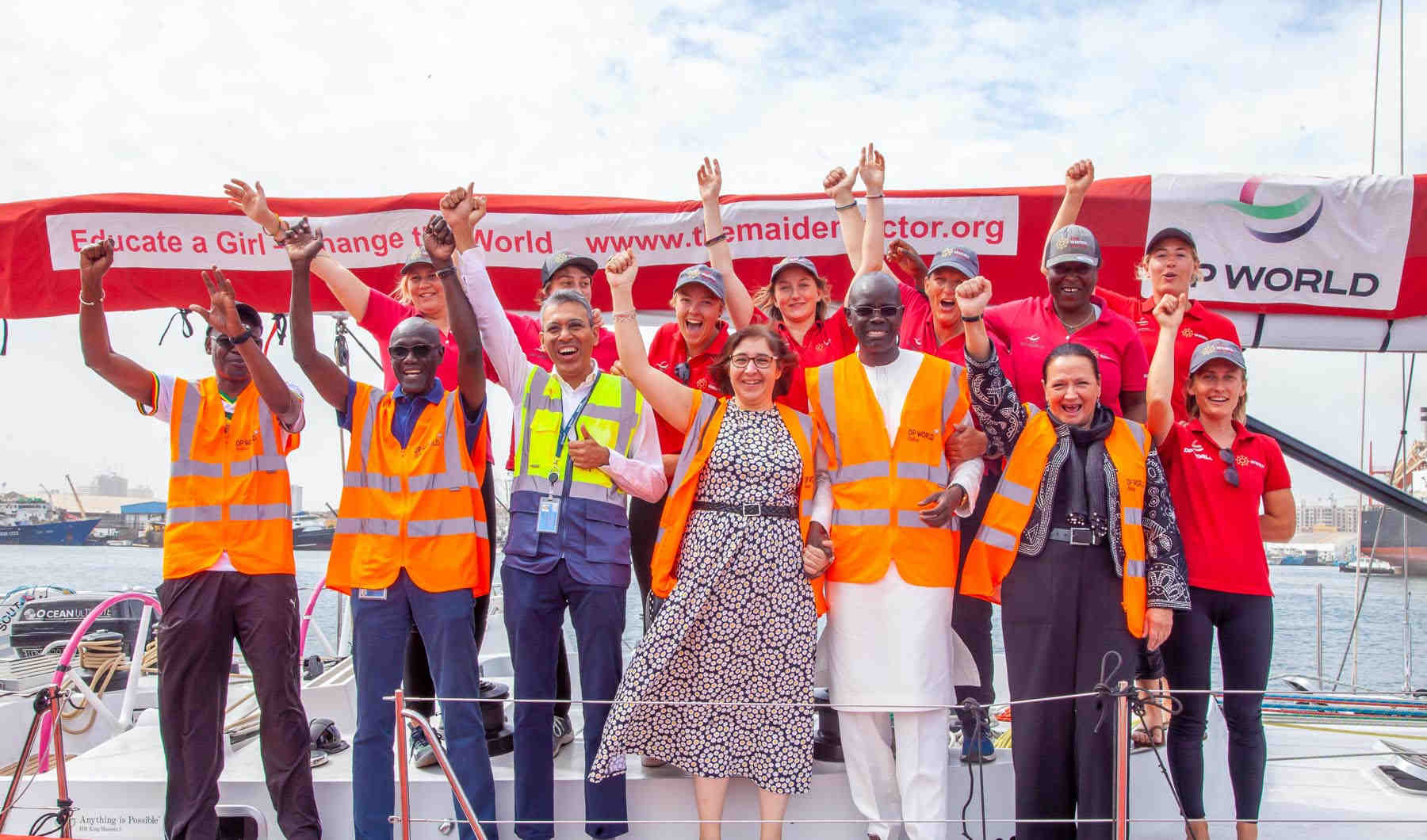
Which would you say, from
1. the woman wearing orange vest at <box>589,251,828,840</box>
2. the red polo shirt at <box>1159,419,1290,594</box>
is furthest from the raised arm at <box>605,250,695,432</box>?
the red polo shirt at <box>1159,419,1290,594</box>

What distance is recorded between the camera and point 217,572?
3275mm

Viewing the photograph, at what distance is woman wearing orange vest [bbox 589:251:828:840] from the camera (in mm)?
3053

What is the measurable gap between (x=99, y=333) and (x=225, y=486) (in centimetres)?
67

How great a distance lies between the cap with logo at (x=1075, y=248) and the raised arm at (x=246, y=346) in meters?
2.68

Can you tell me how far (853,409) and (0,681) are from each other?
31.2 feet

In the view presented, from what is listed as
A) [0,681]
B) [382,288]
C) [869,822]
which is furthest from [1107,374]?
[0,681]

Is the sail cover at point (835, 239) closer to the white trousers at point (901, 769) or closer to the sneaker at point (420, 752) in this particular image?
the sneaker at point (420, 752)

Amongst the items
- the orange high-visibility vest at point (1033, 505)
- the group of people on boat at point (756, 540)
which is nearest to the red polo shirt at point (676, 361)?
the group of people on boat at point (756, 540)

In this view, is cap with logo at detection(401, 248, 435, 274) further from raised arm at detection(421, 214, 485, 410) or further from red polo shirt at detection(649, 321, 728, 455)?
red polo shirt at detection(649, 321, 728, 455)

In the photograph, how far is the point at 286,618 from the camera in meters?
3.34

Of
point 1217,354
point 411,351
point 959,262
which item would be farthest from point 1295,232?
point 411,351

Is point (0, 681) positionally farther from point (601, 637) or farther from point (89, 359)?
point (601, 637)

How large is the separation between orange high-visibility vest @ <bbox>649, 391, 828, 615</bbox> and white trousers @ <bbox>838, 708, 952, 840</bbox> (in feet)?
1.32

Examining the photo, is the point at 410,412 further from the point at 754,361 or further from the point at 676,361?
the point at 754,361
